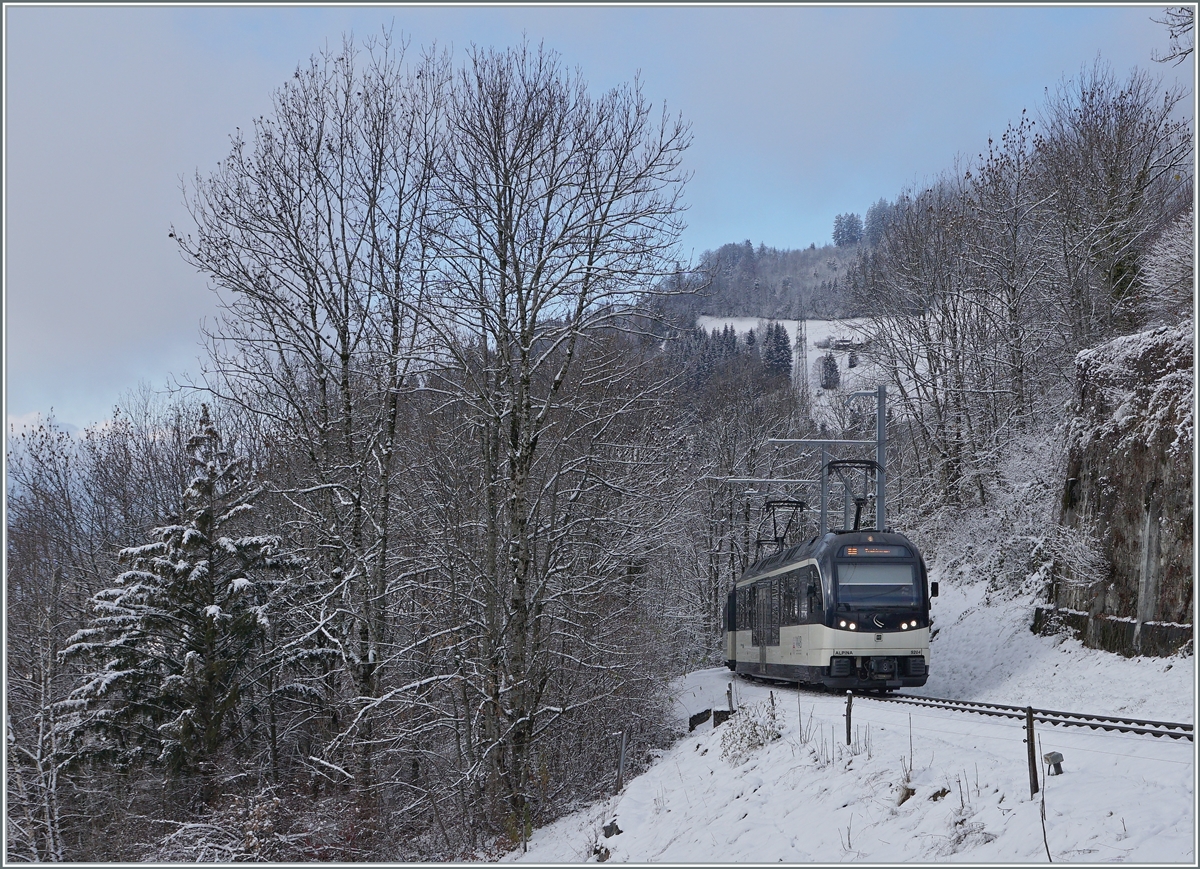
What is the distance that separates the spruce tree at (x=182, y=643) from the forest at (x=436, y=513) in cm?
9

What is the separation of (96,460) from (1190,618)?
36.7m

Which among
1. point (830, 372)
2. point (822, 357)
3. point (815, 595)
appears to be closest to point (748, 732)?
point (815, 595)

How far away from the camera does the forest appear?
17656mm

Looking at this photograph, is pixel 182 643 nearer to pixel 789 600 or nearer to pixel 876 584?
pixel 789 600

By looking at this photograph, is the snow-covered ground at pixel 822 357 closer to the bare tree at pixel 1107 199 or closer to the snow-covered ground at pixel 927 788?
the bare tree at pixel 1107 199

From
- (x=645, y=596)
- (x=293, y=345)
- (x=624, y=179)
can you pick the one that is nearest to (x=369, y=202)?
(x=293, y=345)

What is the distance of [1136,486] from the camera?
1884 centimetres

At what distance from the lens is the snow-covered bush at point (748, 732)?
1478 cm

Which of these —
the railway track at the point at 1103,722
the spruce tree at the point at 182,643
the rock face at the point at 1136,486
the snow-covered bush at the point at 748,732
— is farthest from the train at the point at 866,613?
the spruce tree at the point at 182,643

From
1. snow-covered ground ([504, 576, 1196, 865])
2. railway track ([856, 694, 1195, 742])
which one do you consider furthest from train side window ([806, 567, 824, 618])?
railway track ([856, 694, 1195, 742])

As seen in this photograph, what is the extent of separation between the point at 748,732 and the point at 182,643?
1411 cm

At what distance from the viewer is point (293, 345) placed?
19.7 metres

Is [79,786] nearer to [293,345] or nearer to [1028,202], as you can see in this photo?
[293,345]

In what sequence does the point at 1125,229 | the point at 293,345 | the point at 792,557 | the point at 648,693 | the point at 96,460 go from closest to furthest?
1. the point at 293,345
2. the point at 792,557
3. the point at 648,693
4. the point at 1125,229
5. the point at 96,460
